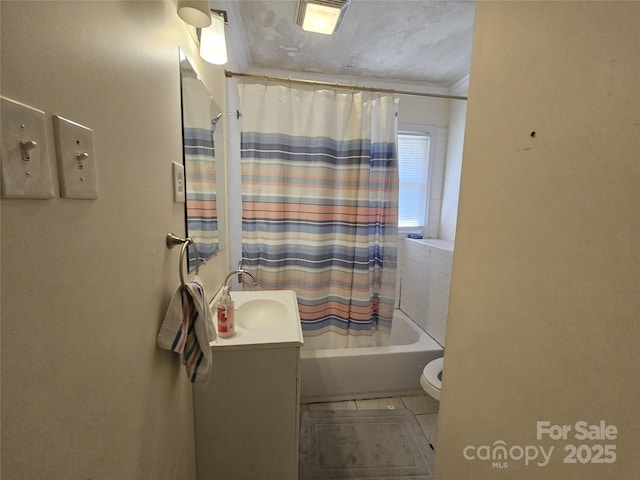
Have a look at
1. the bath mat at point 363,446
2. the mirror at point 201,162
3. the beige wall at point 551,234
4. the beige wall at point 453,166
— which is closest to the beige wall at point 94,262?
the mirror at point 201,162

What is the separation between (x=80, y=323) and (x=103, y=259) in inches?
4.8

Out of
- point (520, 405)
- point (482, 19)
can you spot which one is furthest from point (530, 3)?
point (520, 405)

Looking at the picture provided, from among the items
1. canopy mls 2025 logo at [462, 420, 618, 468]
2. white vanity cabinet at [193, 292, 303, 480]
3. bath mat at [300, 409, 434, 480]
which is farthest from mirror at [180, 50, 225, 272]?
bath mat at [300, 409, 434, 480]

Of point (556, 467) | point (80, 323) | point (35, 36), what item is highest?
point (35, 36)

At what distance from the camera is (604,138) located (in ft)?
1.30

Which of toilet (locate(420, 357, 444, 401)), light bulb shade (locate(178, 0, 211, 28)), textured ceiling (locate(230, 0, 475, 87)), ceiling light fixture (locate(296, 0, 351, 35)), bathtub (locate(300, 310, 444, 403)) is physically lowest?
bathtub (locate(300, 310, 444, 403))

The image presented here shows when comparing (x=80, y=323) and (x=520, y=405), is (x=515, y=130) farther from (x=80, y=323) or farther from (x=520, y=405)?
(x=80, y=323)

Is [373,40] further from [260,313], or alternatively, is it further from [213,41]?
[260,313]

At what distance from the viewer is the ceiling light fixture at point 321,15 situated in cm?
136

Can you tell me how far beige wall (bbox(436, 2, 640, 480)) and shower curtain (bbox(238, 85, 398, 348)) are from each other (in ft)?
3.69

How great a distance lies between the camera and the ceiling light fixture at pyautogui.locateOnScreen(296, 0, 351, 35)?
1.36 m

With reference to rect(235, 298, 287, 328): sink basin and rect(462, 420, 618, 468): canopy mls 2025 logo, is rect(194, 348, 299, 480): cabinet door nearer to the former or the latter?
rect(235, 298, 287, 328): sink basin

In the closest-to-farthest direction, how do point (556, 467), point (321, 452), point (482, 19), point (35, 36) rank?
1. point (35, 36)
2. point (556, 467)
3. point (482, 19)
4. point (321, 452)

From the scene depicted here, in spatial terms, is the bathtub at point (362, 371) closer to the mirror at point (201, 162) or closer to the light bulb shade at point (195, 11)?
the mirror at point (201, 162)
